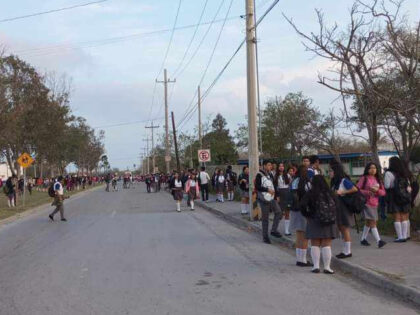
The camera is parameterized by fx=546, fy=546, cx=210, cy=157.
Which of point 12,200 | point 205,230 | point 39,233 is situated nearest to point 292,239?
point 205,230

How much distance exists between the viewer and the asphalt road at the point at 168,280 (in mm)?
6586

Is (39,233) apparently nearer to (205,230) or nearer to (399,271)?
(205,230)

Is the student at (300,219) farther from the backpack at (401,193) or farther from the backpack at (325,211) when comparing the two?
the backpack at (401,193)

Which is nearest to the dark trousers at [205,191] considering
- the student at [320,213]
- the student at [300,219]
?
the student at [300,219]

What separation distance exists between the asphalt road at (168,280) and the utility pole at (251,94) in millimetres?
2845

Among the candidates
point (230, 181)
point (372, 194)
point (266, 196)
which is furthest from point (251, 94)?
point (230, 181)

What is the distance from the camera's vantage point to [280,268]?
9.12 metres

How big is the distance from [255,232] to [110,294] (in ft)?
25.1

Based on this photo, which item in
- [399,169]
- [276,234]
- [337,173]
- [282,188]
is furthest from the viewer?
[282,188]

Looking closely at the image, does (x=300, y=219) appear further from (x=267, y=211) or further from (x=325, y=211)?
(x=267, y=211)

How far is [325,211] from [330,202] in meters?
0.18

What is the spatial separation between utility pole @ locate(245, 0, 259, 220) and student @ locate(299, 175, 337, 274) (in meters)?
7.88

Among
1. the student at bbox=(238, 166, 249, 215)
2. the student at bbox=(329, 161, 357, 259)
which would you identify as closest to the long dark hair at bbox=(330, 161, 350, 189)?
the student at bbox=(329, 161, 357, 259)

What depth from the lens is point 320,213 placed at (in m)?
8.38
